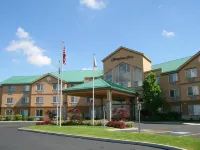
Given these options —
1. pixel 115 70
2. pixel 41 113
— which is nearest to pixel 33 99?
pixel 41 113

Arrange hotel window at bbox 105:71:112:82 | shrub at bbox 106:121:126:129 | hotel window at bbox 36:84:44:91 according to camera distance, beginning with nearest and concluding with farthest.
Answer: shrub at bbox 106:121:126:129 → hotel window at bbox 105:71:112:82 → hotel window at bbox 36:84:44:91

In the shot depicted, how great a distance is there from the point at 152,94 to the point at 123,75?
881 centimetres

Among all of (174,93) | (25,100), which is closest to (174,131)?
(174,93)

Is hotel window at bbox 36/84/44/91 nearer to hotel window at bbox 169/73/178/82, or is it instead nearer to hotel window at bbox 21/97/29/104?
hotel window at bbox 21/97/29/104

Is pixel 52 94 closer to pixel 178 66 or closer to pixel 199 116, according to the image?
pixel 178 66

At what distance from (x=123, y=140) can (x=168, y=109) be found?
32.1 metres

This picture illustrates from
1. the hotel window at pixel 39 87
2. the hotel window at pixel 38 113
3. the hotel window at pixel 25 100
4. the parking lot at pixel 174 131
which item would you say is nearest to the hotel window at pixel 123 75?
the hotel window at pixel 39 87

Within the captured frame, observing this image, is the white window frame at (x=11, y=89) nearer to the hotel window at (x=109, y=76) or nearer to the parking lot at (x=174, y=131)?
the hotel window at (x=109, y=76)

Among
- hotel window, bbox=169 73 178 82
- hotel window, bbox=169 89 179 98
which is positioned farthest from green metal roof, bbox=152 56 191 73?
hotel window, bbox=169 89 179 98

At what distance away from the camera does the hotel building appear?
3886 cm

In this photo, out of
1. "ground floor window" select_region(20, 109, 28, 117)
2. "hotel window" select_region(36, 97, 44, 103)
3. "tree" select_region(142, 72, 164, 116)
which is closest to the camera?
"tree" select_region(142, 72, 164, 116)

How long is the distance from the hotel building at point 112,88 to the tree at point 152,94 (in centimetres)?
235

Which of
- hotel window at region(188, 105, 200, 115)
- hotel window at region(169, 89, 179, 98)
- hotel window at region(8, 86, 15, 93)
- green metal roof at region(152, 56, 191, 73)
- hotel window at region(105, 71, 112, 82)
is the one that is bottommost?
hotel window at region(188, 105, 200, 115)

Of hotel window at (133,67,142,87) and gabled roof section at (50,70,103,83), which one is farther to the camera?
gabled roof section at (50,70,103,83)
